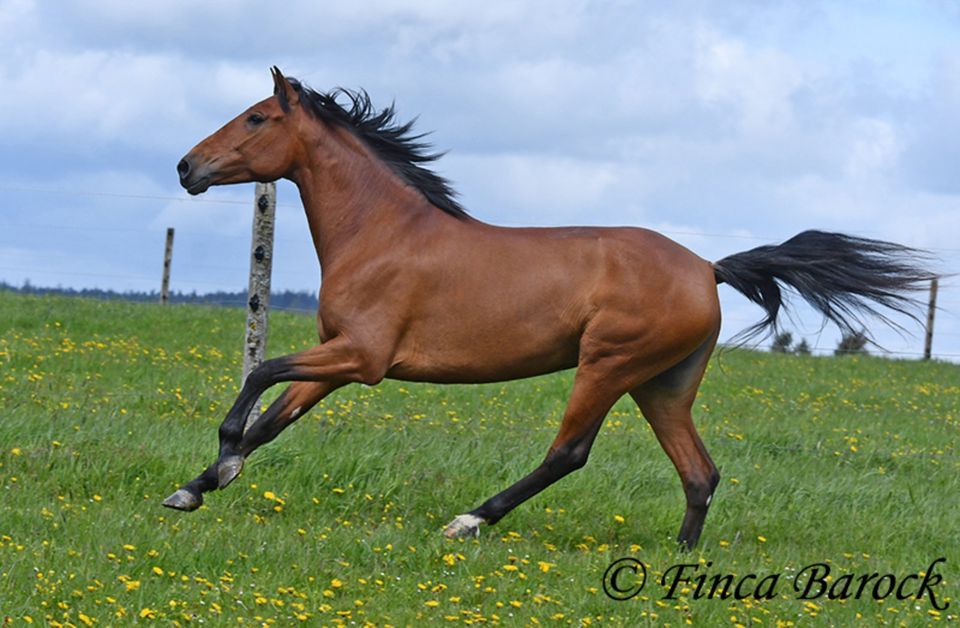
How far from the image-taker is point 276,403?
7332 mm

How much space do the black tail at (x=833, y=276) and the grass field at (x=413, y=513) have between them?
1.52 metres

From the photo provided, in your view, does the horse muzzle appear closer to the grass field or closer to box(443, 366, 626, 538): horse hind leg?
the grass field

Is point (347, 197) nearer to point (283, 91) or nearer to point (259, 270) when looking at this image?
point (283, 91)

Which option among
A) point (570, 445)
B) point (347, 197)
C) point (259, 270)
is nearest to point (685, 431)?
point (570, 445)

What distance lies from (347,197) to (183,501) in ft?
6.55

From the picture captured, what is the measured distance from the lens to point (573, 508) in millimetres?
8773

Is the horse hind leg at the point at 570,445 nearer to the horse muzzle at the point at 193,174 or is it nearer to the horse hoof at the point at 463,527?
the horse hoof at the point at 463,527

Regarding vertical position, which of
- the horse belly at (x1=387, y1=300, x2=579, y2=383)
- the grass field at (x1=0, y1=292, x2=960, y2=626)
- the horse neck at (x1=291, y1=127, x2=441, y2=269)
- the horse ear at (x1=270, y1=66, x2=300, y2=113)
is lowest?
the grass field at (x1=0, y1=292, x2=960, y2=626)

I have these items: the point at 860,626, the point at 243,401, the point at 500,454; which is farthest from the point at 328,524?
the point at 860,626

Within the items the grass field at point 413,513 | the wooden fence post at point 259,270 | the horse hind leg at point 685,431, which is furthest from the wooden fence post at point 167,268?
the horse hind leg at point 685,431

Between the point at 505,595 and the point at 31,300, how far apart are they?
660 inches

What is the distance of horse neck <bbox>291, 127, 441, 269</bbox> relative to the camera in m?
7.68

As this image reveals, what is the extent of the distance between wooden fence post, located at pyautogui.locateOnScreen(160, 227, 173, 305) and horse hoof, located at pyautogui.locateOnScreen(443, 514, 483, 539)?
18.6m

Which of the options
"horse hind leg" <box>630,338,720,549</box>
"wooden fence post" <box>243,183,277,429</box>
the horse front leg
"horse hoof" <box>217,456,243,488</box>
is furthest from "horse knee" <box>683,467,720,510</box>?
"wooden fence post" <box>243,183,277,429</box>
